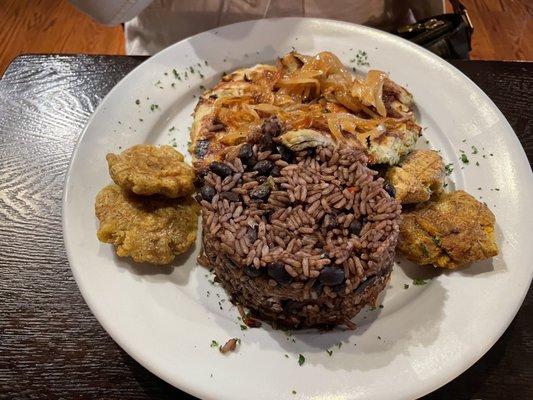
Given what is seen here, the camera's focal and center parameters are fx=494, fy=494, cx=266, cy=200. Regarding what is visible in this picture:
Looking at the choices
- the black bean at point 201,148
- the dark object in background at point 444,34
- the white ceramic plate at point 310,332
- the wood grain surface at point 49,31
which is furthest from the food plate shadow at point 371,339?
the wood grain surface at point 49,31

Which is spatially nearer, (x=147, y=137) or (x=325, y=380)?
(x=325, y=380)

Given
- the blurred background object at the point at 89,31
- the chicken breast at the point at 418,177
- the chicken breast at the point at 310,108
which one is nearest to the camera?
the chicken breast at the point at 418,177

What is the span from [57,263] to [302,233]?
114 centimetres

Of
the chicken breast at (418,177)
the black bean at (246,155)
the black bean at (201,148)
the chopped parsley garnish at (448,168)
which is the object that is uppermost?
the black bean at (246,155)

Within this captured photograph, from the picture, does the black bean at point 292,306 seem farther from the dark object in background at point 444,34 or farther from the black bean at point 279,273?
the dark object in background at point 444,34

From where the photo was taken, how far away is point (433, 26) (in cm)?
284

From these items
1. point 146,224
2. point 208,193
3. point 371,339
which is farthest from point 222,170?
point 371,339

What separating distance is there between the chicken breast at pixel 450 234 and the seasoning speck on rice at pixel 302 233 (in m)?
0.19

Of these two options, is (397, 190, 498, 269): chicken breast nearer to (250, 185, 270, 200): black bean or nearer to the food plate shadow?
the food plate shadow

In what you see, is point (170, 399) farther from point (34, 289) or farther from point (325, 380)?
point (34, 289)

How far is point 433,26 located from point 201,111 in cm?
146

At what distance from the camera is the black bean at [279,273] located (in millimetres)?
1638

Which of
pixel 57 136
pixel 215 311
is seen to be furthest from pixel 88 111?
pixel 215 311

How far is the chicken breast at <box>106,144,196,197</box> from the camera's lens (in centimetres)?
195
